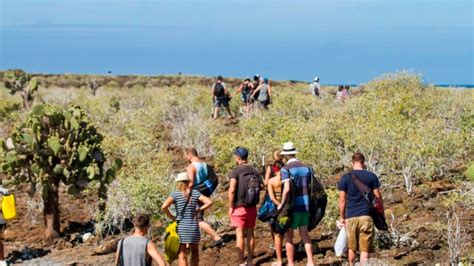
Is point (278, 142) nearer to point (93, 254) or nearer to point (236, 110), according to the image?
point (93, 254)

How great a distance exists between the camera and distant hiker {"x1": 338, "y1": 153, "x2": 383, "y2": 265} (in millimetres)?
8914

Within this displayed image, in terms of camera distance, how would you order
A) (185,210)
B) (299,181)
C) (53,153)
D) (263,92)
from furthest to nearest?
(263,92), (53,153), (299,181), (185,210)

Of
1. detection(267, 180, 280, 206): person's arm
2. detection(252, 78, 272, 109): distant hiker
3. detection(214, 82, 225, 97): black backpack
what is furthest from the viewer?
detection(252, 78, 272, 109): distant hiker

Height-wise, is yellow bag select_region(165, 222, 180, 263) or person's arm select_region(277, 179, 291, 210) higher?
person's arm select_region(277, 179, 291, 210)

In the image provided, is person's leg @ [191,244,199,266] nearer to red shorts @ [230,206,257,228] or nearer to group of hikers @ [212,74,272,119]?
red shorts @ [230,206,257,228]

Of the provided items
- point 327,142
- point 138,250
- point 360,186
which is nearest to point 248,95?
point 327,142

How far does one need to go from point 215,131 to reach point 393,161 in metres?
6.64

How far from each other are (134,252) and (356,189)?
255cm

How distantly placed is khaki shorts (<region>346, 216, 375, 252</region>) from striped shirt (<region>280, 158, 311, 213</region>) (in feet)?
1.88

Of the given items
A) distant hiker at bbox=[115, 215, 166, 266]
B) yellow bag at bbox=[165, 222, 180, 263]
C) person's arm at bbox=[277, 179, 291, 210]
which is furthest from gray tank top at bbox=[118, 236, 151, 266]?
person's arm at bbox=[277, 179, 291, 210]

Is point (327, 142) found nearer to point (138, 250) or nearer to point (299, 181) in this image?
point (299, 181)

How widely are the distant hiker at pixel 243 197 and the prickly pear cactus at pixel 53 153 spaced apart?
4.06 metres

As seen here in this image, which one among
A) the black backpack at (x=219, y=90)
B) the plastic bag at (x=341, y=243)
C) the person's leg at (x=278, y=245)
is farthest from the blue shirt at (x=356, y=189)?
the black backpack at (x=219, y=90)

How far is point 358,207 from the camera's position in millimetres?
8977
